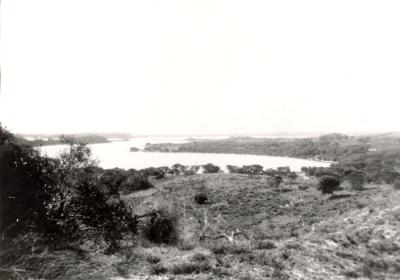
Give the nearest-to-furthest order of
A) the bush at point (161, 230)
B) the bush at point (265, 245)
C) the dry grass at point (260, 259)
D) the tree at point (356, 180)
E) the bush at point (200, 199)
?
1. the dry grass at point (260, 259)
2. the bush at point (265, 245)
3. the bush at point (161, 230)
4. the bush at point (200, 199)
5. the tree at point (356, 180)

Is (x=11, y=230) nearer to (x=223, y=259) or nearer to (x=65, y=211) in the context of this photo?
(x=65, y=211)

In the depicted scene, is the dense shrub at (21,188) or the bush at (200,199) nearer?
the dense shrub at (21,188)

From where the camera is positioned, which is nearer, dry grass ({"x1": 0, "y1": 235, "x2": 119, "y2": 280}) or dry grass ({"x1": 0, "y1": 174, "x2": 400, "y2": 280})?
dry grass ({"x1": 0, "y1": 235, "x2": 119, "y2": 280})

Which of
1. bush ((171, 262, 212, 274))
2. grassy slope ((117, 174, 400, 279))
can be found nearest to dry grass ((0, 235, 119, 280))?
grassy slope ((117, 174, 400, 279))

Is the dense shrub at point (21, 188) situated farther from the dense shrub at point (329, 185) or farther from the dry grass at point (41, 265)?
the dense shrub at point (329, 185)

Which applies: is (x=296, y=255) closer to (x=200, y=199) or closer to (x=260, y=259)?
(x=260, y=259)

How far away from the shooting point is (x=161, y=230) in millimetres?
17016

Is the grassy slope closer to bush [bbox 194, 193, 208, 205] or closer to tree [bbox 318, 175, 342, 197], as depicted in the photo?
bush [bbox 194, 193, 208, 205]

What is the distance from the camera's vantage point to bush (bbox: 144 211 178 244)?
53.6 ft

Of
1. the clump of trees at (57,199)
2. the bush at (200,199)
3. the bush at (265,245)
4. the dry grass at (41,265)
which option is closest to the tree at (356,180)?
the bush at (200,199)

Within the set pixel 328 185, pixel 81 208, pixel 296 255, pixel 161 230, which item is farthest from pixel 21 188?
pixel 328 185

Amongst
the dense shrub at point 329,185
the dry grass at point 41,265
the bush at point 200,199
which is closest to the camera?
the dry grass at point 41,265

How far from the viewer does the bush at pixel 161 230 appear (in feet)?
53.6

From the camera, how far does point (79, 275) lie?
7.76 m
